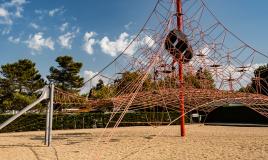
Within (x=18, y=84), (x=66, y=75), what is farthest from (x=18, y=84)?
(x=66, y=75)

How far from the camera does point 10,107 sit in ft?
111

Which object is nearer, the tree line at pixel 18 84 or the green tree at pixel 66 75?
the tree line at pixel 18 84

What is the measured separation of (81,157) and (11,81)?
27.3 meters

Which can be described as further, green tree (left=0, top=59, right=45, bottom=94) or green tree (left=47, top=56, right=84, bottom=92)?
green tree (left=47, top=56, right=84, bottom=92)

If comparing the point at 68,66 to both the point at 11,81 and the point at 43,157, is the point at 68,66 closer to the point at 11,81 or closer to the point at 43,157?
the point at 11,81

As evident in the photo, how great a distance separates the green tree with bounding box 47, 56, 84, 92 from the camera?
145 feet

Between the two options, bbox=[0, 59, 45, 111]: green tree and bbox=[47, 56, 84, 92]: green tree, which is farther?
bbox=[47, 56, 84, 92]: green tree

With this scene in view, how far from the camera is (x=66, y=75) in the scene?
4431 cm

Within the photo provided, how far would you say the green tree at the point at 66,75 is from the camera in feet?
145

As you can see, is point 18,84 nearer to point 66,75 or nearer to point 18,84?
point 18,84

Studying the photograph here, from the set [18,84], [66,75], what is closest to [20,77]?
[18,84]

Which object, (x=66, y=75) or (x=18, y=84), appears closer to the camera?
(x=18, y=84)

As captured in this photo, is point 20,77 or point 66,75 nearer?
point 20,77

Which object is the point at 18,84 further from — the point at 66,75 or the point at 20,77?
the point at 66,75
